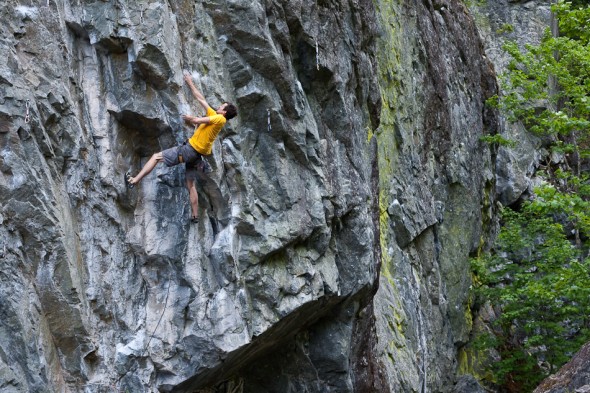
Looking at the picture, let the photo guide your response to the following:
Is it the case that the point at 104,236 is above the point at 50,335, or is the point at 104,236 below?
above

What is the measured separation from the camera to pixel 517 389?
61.6ft

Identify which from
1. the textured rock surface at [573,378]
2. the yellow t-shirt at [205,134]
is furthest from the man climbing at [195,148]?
the textured rock surface at [573,378]

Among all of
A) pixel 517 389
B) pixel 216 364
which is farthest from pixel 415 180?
pixel 216 364

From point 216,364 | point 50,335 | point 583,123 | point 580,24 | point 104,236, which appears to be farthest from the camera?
point 580,24

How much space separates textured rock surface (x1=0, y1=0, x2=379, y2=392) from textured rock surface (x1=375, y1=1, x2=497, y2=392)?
308 centimetres

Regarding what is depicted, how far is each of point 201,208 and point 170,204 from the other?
49 centimetres

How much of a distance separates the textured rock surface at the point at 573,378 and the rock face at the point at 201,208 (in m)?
3.12

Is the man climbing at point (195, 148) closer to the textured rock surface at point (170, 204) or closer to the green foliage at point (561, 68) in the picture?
the textured rock surface at point (170, 204)

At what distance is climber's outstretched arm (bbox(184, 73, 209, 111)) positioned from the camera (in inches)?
399

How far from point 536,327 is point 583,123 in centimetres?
447

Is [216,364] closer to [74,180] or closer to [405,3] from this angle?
[74,180]

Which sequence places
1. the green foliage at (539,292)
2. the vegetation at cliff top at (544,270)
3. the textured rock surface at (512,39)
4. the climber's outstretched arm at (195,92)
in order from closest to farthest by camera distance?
the climber's outstretched arm at (195,92)
the green foliage at (539,292)
the vegetation at cliff top at (544,270)
the textured rock surface at (512,39)

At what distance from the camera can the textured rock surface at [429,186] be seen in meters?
16.2

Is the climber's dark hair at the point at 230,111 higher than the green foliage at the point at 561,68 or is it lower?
higher
